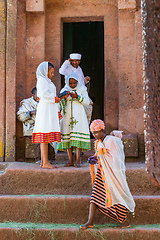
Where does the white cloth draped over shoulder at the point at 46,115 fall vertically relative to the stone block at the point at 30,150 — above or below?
above

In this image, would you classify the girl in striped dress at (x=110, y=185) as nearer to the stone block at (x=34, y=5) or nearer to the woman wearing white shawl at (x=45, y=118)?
the woman wearing white shawl at (x=45, y=118)

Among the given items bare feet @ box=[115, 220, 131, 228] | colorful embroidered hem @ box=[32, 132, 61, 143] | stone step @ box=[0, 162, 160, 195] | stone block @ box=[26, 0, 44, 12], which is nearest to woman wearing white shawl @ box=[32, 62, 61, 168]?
colorful embroidered hem @ box=[32, 132, 61, 143]

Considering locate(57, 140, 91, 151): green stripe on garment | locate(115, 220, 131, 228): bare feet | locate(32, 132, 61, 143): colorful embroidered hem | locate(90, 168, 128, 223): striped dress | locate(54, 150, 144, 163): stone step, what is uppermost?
locate(32, 132, 61, 143): colorful embroidered hem

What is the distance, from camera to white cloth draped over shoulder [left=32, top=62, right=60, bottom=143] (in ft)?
16.5

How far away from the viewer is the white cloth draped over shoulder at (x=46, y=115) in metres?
5.02

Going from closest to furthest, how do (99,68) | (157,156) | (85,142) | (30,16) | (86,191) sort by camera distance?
(157,156)
(86,191)
(85,142)
(30,16)
(99,68)

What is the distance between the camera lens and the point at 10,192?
15.8 ft

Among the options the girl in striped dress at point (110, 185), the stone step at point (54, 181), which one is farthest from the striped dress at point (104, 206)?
the stone step at point (54, 181)

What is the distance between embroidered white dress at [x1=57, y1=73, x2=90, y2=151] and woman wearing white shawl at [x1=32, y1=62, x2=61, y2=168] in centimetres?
27

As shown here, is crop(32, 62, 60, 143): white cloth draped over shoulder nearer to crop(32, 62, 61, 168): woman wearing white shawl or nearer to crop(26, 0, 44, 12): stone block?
crop(32, 62, 61, 168): woman wearing white shawl

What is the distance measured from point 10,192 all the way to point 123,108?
2983mm

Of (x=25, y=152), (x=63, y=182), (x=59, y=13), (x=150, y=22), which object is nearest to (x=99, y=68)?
(x=59, y=13)

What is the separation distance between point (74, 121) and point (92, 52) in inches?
226

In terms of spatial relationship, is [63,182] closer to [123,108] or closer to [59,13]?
[123,108]
